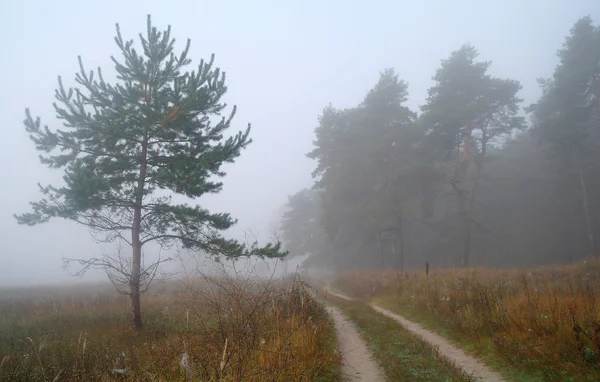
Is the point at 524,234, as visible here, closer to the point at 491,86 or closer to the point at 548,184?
the point at 548,184

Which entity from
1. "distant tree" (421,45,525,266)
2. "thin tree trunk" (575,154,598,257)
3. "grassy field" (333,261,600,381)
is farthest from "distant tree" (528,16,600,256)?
"grassy field" (333,261,600,381)

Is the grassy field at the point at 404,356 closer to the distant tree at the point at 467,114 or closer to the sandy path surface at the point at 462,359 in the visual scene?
the sandy path surface at the point at 462,359

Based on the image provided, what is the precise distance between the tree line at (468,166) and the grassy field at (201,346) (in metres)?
19.3

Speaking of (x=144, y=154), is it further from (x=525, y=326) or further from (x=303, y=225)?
(x=303, y=225)

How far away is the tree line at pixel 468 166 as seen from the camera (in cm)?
2381

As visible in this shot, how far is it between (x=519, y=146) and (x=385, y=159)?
20137mm

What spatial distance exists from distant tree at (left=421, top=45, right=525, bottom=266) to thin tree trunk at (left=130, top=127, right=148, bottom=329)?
20.8 m

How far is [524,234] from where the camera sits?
3133 centimetres

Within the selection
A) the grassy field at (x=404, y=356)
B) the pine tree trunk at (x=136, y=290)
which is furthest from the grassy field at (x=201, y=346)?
the grassy field at (x=404, y=356)

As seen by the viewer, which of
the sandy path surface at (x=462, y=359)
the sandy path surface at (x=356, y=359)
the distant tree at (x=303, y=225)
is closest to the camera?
the sandy path surface at (x=462, y=359)

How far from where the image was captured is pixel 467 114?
22.9 metres

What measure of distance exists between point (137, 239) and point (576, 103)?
97.3 feet

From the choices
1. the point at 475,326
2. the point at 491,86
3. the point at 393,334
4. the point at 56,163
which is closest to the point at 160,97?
the point at 56,163

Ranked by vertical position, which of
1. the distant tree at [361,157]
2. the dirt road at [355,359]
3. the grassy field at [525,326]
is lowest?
the dirt road at [355,359]
